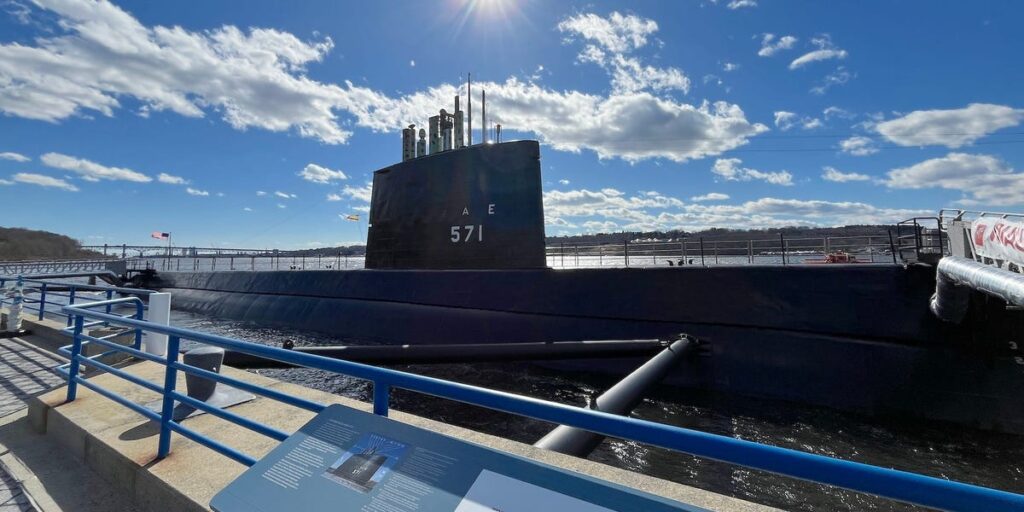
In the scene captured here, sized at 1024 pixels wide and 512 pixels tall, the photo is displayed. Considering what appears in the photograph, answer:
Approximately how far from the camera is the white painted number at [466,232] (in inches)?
416

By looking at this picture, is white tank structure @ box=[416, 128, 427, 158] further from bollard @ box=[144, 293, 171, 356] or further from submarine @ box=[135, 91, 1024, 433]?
bollard @ box=[144, 293, 171, 356]

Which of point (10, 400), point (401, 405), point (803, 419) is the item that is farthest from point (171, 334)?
point (803, 419)

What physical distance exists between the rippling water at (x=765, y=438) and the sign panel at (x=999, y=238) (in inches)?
85.1

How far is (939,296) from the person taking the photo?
6188 mm

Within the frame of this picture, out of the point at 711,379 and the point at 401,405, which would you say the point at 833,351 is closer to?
the point at 711,379

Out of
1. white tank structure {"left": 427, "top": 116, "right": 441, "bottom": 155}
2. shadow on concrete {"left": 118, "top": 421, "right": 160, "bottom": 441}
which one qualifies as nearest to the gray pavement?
shadow on concrete {"left": 118, "top": 421, "right": 160, "bottom": 441}

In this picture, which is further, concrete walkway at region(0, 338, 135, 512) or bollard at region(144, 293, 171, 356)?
bollard at region(144, 293, 171, 356)

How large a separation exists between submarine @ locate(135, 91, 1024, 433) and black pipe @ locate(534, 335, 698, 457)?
1084 millimetres

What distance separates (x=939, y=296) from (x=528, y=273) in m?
6.58

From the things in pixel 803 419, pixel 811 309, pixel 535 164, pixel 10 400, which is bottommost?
pixel 803 419

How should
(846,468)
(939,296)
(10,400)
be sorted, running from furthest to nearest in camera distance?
(939,296)
(10,400)
(846,468)

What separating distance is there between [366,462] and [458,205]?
9072 mm

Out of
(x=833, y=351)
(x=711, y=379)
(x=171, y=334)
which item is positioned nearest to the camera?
(x=171, y=334)

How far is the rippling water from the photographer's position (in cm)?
478
